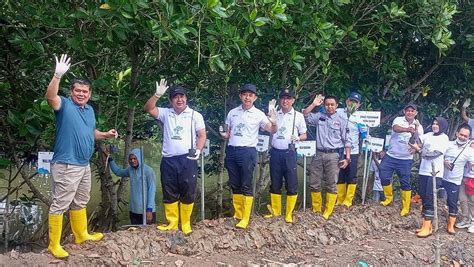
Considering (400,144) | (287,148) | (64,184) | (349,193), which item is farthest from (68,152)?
(400,144)

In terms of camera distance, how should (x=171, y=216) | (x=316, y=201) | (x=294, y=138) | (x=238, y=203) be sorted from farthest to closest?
(x=316, y=201)
(x=294, y=138)
(x=238, y=203)
(x=171, y=216)

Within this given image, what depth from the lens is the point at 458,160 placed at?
6.99m

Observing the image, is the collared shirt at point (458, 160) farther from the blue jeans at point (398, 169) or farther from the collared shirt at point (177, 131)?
the collared shirt at point (177, 131)

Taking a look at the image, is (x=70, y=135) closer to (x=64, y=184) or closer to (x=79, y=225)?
(x=64, y=184)

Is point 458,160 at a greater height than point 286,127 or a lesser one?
lesser

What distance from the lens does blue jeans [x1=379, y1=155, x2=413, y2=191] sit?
7484 mm

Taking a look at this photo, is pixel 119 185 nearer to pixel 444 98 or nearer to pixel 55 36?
pixel 55 36

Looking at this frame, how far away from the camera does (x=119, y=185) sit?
752 cm

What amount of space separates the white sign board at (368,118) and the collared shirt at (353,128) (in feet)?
0.19

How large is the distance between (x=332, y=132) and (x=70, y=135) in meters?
3.93

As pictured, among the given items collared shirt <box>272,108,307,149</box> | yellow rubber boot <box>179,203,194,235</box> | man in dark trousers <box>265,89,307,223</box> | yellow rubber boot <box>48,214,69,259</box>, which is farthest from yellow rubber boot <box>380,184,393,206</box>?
yellow rubber boot <box>48,214,69,259</box>

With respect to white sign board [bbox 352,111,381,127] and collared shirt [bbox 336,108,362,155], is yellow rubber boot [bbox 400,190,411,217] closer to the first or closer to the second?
collared shirt [bbox 336,108,362,155]

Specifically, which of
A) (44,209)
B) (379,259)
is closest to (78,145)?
(379,259)

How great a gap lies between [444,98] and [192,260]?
7.25 m
